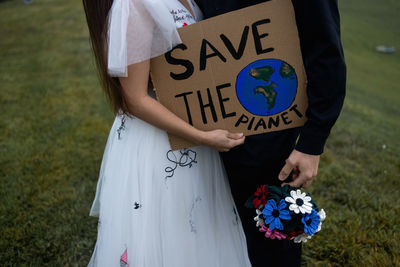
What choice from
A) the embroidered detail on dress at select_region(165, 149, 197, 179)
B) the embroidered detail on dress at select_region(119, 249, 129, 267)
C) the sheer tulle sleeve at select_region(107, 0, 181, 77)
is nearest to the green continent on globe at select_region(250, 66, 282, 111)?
the sheer tulle sleeve at select_region(107, 0, 181, 77)

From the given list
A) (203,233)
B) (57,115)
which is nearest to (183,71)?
(203,233)

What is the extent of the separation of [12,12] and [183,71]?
14.3m

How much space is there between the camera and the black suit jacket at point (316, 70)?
3.03ft

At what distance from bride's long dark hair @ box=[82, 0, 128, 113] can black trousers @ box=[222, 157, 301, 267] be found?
55cm

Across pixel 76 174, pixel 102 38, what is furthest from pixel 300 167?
pixel 76 174

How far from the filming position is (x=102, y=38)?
1.18 metres

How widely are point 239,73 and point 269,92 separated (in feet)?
0.43

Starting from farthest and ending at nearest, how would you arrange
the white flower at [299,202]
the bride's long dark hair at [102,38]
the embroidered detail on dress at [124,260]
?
the embroidered detail on dress at [124,260], the bride's long dark hair at [102,38], the white flower at [299,202]

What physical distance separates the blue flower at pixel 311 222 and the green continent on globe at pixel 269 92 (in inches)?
16.7

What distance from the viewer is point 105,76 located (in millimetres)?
1232

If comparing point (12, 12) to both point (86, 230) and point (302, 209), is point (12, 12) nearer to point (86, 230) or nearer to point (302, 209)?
point (86, 230)

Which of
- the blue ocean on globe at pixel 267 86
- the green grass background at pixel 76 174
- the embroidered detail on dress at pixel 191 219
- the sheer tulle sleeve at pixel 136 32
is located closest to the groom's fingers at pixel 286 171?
the blue ocean on globe at pixel 267 86

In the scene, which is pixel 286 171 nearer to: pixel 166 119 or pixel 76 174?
pixel 166 119

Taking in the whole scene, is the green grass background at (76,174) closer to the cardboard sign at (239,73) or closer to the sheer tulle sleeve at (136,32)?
the cardboard sign at (239,73)
